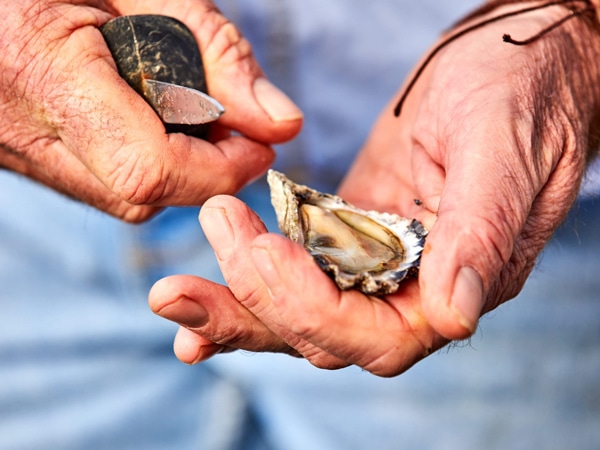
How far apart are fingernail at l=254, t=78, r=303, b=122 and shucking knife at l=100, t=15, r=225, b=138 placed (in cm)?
17

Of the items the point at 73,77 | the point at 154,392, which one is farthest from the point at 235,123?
the point at 154,392

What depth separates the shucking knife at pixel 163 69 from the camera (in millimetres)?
1738

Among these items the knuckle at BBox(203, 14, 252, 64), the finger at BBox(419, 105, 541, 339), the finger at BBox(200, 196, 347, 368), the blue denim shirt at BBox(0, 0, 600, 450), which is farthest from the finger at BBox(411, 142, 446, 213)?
the blue denim shirt at BBox(0, 0, 600, 450)

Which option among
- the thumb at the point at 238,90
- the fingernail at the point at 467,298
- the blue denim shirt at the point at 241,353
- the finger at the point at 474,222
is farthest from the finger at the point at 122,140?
the blue denim shirt at the point at 241,353

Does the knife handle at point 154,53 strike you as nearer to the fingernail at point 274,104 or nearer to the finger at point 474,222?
the fingernail at point 274,104

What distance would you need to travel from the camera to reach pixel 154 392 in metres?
2.82

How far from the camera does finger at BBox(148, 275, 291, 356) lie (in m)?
1.40

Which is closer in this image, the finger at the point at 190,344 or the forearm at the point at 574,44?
the finger at the point at 190,344

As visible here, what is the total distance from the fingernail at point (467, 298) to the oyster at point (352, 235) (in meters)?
0.24

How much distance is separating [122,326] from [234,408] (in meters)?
0.57

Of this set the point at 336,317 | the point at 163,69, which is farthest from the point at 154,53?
the point at 336,317

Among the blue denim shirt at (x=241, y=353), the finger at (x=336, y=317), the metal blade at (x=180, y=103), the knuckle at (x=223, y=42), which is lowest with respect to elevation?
the blue denim shirt at (x=241, y=353)

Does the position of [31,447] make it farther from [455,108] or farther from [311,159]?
[455,108]

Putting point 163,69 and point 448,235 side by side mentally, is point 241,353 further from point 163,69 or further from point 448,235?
point 448,235
